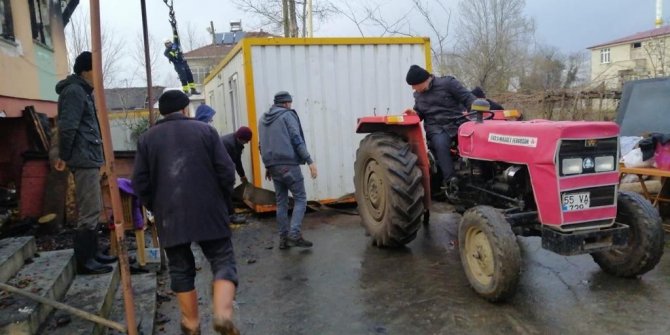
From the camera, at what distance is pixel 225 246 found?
3.29 m

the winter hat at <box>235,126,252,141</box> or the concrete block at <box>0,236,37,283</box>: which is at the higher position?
the winter hat at <box>235,126,252,141</box>

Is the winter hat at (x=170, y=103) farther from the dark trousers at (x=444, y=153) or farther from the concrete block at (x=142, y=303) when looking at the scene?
the dark trousers at (x=444, y=153)

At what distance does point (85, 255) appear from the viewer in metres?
4.21

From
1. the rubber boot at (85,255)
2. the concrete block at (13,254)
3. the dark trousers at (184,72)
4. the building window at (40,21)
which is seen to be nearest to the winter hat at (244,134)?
the rubber boot at (85,255)

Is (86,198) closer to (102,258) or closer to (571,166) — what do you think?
(102,258)

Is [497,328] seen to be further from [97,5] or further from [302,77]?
[302,77]

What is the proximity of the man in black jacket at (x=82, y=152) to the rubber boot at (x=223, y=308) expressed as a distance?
5.18 ft

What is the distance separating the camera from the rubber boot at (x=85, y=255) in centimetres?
416

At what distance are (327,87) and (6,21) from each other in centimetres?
465

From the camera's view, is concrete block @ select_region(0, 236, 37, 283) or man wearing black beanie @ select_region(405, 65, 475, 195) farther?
man wearing black beanie @ select_region(405, 65, 475, 195)

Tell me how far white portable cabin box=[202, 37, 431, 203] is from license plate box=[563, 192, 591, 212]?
14.5ft

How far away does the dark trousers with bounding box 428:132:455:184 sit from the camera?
5.03 meters

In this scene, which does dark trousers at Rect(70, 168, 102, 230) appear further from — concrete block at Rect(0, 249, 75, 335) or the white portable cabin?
the white portable cabin

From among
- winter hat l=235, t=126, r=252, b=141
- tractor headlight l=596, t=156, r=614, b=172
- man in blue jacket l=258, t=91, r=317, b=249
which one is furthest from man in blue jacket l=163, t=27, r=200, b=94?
tractor headlight l=596, t=156, r=614, b=172
